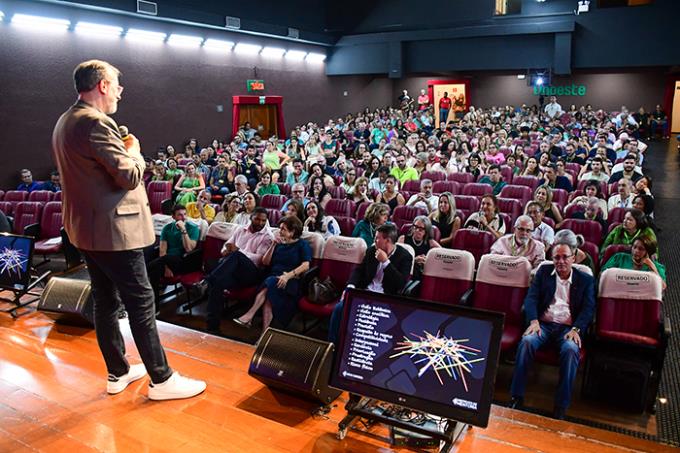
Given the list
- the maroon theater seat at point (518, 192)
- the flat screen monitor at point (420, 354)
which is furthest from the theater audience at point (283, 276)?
the maroon theater seat at point (518, 192)

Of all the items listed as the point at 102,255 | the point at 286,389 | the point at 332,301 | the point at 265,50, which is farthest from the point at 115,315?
the point at 265,50

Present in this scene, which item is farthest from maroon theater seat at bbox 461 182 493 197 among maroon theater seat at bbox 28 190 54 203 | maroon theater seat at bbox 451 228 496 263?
maroon theater seat at bbox 28 190 54 203

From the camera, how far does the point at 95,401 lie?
227 cm

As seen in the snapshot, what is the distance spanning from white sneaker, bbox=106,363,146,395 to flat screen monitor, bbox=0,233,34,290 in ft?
4.61

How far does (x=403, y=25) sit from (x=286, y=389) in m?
16.9

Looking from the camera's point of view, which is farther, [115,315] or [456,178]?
[456,178]

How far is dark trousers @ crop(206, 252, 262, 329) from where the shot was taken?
4.38m

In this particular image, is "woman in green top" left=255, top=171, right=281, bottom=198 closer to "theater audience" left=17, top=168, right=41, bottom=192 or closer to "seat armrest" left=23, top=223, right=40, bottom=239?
"seat armrest" left=23, top=223, right=40, bottom=239

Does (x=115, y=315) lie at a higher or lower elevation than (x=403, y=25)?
lower

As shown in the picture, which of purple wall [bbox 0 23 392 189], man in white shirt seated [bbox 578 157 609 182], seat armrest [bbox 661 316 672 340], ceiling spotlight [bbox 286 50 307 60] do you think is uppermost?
ceiling spotlight [bbox 286 50 307 60]

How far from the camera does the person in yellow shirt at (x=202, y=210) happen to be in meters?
6.23

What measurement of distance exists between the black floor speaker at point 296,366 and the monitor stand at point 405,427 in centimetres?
17

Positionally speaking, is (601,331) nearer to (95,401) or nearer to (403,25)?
(95,401)

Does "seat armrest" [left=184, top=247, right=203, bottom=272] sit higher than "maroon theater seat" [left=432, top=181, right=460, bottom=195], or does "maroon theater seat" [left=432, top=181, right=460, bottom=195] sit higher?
"maroon theater seat" [left=432, top=181, right=460, bottom=195]
